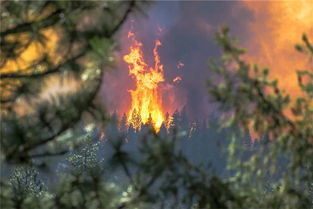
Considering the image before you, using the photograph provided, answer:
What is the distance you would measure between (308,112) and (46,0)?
386 centimetres

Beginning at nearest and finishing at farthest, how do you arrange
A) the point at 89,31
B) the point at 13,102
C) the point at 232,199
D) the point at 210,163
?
1. the point at 210,163
2. the point at 232,199
3. the point at 89,31
4. the point at 13,102

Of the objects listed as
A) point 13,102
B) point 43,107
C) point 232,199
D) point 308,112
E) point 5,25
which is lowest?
point 232,199

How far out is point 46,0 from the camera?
8.20 metres

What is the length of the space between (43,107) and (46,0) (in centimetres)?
189

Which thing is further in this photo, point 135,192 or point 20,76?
point 20,76

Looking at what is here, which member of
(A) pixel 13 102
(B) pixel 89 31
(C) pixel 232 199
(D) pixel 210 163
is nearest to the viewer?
(D) pixel 210 163

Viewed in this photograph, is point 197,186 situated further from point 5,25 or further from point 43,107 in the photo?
point 5,25

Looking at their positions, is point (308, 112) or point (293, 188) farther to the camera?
point (293, 188)

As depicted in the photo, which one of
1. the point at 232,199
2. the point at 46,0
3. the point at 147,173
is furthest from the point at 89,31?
the point at 232,199

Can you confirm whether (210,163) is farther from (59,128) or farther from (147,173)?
(59,128)

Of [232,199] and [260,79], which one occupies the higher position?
[260,79]

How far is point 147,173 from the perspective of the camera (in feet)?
21.6

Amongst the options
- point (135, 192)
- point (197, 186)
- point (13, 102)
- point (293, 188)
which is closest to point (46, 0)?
point (13, 102)

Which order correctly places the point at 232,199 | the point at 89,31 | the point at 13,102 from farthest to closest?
the point at 13,102 < the point at 89,31 < the point at 232,199
